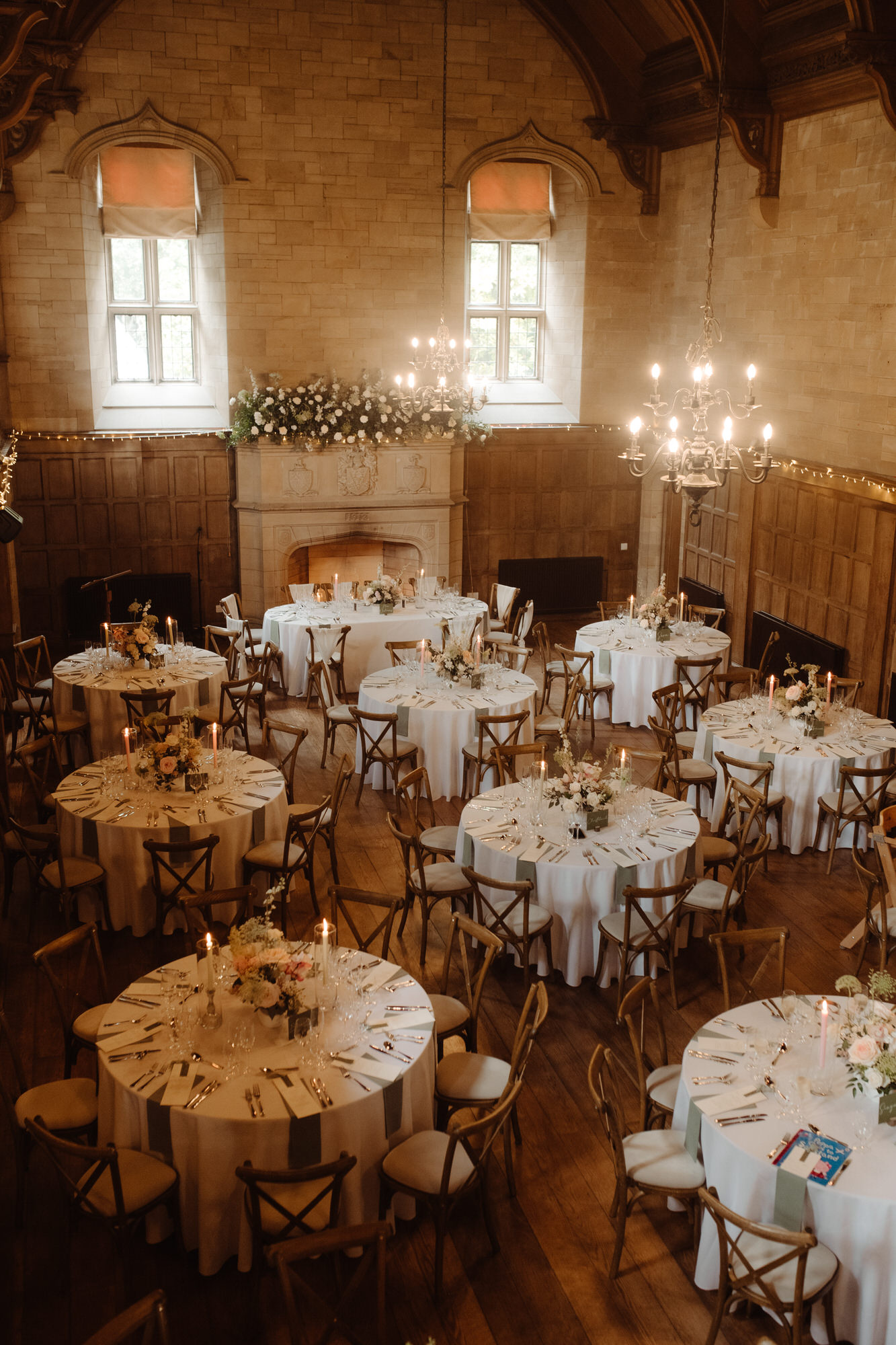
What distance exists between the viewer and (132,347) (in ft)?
48.9

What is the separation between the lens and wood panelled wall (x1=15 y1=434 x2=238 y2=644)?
46.6 ft

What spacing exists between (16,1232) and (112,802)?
2.99 meters

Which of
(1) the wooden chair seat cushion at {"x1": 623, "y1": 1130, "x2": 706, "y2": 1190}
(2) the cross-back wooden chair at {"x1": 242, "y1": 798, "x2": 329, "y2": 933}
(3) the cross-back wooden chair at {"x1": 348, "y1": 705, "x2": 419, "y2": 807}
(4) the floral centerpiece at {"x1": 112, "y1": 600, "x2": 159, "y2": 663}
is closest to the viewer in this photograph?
(1) the wooden chair seat cushion at {"x1": 623, "y1": 1130, "x2": 706, "y2": 1190}

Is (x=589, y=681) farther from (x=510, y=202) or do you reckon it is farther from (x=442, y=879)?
(x=510, y=202)

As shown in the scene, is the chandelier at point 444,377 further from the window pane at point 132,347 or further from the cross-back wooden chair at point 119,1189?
the cross-back wooden chair at point 119,1189

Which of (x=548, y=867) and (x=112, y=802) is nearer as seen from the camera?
(x=548, y=867)

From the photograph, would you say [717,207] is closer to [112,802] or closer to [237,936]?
[112,802]

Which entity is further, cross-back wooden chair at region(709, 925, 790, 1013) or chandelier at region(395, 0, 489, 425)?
chandelier at region(395, 0, 489, 425)

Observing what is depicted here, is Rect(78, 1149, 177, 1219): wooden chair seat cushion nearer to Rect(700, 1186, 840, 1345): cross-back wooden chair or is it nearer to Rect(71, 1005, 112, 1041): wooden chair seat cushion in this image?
Rect(71, 1005, 112, 1041): wooden chair seat cushion

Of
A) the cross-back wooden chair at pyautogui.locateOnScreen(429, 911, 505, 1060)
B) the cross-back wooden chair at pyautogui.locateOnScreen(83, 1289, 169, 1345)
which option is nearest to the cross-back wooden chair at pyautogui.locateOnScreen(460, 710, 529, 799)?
the cross-back wooden chair at pyautogui.locateOnScreen(429, 911, 505, 1060)

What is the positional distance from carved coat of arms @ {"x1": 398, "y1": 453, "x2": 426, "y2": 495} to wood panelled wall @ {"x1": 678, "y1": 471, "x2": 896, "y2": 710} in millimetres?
3608

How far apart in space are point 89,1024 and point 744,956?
4.01 metres

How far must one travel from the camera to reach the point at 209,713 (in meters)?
10.5

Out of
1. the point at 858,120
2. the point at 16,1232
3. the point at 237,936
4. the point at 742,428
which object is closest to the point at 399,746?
the point at 237,936
